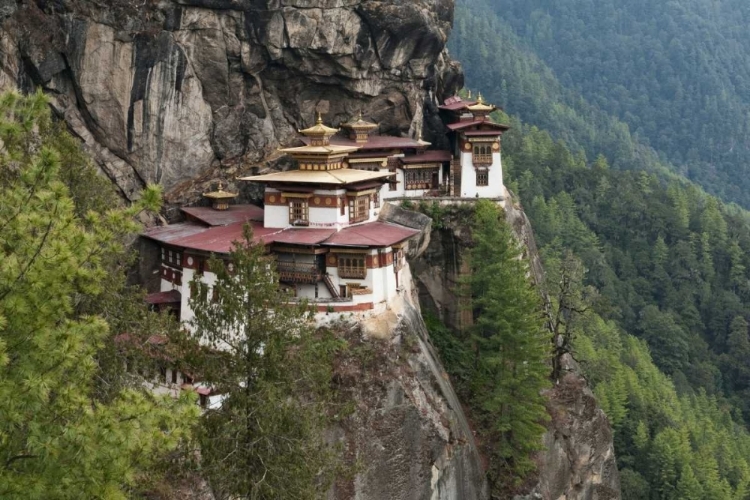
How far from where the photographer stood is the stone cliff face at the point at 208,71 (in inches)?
1377

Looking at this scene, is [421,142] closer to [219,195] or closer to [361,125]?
[361,125]

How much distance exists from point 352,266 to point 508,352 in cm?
774

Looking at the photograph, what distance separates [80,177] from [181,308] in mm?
8278

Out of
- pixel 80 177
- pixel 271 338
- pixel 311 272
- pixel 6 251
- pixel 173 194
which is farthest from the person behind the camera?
pixel 173 194

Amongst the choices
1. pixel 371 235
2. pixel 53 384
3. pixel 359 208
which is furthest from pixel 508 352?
pixel 53 384

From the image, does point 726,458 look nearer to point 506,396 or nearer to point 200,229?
point 506,396

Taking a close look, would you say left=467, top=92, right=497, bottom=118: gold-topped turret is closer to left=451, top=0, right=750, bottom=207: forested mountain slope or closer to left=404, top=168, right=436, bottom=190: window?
left=404, top=168, right=436, bottom=190: window

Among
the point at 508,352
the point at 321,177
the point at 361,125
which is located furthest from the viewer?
the point at 361,125

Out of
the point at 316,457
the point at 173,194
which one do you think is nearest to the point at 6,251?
the point at 316,457

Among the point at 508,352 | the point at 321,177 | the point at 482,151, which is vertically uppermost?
the point at 482,151

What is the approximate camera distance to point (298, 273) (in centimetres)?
3359

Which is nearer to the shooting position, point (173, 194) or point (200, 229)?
point (200, 229)

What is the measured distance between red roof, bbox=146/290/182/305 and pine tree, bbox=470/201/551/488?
12.0 m

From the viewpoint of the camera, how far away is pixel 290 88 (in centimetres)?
4159
